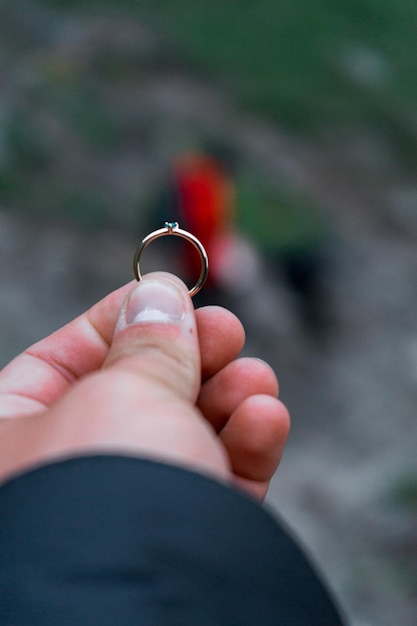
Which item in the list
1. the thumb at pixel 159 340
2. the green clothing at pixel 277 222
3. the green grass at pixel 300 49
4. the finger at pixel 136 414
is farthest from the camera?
the green grass at pixel 300 49

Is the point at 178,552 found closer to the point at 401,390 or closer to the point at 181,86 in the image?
the point at 401,390

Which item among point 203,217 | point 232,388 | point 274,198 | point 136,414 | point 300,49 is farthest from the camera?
point 300,49

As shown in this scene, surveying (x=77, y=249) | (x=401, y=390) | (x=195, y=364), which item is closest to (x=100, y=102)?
(x=77, y=249)

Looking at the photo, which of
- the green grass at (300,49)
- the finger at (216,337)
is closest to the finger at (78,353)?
the finger at (216,337)

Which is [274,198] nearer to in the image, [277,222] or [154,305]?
[277,222]

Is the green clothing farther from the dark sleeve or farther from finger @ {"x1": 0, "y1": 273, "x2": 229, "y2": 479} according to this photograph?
the dark sleeve

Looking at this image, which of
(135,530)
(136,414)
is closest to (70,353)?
(136,414)

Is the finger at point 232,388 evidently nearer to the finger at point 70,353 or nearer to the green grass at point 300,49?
the finger at point 70,353
